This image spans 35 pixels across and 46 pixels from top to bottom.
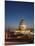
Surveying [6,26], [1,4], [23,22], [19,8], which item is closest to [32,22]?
[23,22]

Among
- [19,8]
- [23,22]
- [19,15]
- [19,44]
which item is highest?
[19,8]

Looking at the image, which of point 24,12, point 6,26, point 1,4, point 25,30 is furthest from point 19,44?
point 1,4

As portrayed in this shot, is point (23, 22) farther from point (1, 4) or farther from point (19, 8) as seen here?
point (1, 4)

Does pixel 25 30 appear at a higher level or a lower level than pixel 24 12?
lower

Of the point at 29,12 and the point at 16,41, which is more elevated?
the point at 29,12

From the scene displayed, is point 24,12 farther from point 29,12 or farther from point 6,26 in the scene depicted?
point 6,26

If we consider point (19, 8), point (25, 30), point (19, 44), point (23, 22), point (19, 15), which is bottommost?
point (19, 44)
